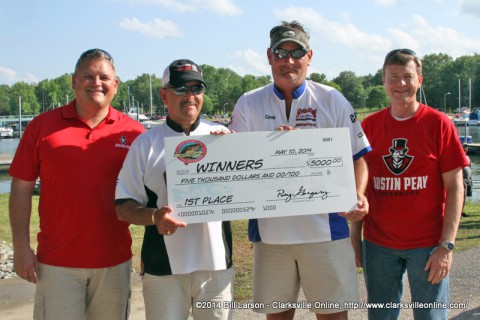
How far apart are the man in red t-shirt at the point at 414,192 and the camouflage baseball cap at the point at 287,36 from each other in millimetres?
737

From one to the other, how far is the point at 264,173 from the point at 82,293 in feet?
5.62

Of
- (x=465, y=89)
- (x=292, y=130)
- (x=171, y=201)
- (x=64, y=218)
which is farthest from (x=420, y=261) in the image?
(x=465, y=89)

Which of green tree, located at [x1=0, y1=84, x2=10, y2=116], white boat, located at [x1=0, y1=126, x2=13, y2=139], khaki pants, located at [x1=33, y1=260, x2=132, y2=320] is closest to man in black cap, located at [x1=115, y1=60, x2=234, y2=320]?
khaki pants, located at [x1=33, y1=260, x2=132, y2=320]

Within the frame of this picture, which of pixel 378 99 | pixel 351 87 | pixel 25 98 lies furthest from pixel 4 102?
pixel 378 99

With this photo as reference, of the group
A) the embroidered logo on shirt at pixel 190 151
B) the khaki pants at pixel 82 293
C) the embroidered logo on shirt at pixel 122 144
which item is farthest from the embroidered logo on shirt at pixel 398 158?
the khaki pants at pixel 82 293

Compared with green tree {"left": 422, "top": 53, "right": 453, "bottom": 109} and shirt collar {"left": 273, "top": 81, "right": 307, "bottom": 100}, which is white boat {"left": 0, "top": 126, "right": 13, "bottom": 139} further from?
shirt collar {"left": 273, "top": 81, "right": 307, "bottom": 100}

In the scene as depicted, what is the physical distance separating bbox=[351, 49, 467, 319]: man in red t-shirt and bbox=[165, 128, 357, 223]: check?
0.50 meters

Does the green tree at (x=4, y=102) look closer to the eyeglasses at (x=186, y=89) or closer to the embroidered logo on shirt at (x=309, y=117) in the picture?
the eyeglasses at (x=186, y=89)

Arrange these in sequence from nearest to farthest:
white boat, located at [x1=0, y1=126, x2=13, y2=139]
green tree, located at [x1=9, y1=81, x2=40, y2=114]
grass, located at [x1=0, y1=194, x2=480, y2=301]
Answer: grass, located at [x1=0, y1=194, x2=480, y2=301]
white boat, located at [x1=0, y1=126, x2=13, y2=139]
green tree, located at [x1=9, y1=81, x2=40, y2=114]

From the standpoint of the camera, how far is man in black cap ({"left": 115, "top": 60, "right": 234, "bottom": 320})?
3.73 m

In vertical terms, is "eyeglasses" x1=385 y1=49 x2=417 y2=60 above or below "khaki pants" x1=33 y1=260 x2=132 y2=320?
above

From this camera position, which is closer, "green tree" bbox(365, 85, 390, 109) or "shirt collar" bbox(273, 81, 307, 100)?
"shirt collar" bbox(273, 81, 307, 100)

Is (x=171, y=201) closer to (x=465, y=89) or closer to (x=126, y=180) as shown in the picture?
(x=126, y=180)

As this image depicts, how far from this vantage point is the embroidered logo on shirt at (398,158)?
4148 mm
